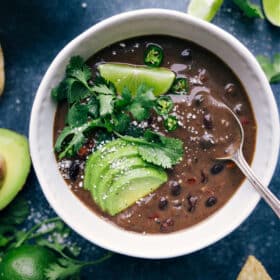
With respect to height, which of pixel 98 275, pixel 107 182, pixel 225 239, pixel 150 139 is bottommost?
pixel 98 275

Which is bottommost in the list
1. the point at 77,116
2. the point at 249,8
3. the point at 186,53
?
the point at 77,116

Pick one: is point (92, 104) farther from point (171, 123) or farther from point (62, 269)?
point (62, 269)

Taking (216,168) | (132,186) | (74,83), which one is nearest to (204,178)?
(216,168)

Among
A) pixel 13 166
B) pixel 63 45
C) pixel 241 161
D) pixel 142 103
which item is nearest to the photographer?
pixel 142 103

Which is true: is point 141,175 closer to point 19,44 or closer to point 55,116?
point 55,116

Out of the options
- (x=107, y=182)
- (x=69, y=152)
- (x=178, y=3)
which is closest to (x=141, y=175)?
(x=107, y=182)

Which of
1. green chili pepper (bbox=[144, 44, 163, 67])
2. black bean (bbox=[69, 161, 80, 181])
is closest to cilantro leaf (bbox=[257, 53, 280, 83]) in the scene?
green chili pepper (bbox=[144, 44, 163, 67])
